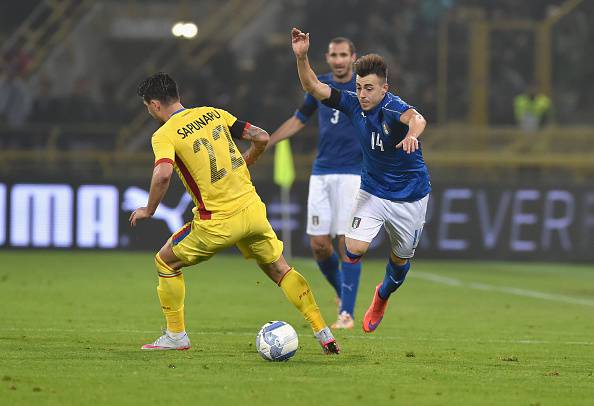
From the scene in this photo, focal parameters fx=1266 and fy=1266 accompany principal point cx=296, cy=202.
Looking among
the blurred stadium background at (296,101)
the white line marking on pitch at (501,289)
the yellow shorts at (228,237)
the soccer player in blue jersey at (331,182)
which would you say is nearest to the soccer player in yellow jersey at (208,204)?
the yellow shorts at (228,237)

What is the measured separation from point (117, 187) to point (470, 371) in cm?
1325

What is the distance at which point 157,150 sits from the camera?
8414mm

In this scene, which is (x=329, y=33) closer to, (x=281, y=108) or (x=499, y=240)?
(x=281, y=108)

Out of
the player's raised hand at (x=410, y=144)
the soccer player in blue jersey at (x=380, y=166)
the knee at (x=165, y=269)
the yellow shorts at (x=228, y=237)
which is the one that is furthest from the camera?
the soccer player in blue jersey at (x=380, y=166)

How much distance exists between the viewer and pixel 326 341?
8734 mm

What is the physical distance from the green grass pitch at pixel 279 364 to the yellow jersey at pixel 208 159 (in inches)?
31.7

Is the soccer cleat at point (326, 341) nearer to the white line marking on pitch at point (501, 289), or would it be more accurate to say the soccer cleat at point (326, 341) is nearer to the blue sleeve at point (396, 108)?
the blue sleeve at point (396, 108)

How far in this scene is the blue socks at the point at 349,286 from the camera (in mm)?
11055

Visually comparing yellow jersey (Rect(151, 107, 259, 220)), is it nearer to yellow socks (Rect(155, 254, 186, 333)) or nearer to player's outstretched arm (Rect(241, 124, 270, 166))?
player's outstretched arm (Rect(241, 124, 270, 166))

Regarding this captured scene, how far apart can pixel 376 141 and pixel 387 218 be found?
699 millimetres

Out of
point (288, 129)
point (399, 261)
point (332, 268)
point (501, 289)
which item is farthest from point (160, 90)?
point (501, 289)

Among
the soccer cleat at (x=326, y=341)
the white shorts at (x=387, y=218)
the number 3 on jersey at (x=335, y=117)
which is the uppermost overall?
the number 3 on jersey at (x=335, y=117)

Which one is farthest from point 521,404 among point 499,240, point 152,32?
point 152,32

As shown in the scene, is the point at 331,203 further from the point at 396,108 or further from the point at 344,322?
the point at 396,108
